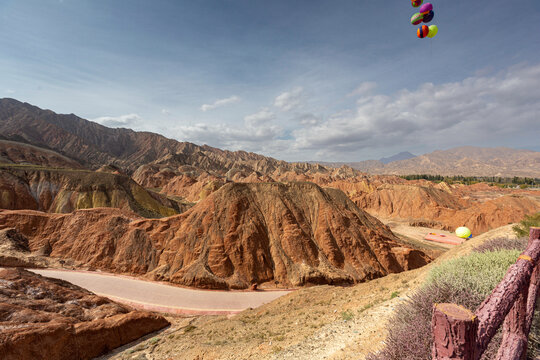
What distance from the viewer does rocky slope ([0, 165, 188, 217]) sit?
4475cm

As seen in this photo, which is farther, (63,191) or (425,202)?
(425,202)

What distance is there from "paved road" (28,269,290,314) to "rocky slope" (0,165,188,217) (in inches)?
1010

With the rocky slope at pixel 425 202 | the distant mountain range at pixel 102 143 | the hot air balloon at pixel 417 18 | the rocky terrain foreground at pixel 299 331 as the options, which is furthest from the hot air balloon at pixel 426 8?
the distant mountain range at pixel 102 143

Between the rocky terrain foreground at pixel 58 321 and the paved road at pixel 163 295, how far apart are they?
11.9ft

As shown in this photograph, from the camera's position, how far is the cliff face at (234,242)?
28469mm

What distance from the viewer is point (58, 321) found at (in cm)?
1447

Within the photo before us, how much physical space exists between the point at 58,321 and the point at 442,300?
20.8m

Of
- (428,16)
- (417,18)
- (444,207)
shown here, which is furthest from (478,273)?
(444,207)

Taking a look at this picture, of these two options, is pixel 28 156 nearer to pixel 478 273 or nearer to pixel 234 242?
pixel 234 242

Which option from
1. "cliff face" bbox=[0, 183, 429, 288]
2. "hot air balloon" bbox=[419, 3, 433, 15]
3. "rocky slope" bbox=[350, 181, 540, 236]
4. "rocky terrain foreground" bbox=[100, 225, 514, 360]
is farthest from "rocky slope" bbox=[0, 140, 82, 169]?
"rocky slope" bbox=[350, 181, 540, 236]

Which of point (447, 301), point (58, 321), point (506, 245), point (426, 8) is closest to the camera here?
point (447, 301)

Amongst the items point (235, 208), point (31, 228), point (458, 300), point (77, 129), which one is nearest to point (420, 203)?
point (235, 208)

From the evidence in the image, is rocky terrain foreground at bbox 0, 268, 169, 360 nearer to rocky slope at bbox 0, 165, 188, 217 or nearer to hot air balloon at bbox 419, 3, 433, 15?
hot air balloon at bbox 419, 3, 433, 15

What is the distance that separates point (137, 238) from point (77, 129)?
→ 206103mm
